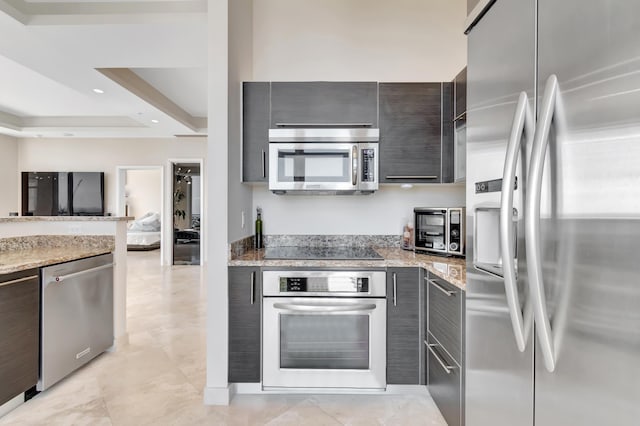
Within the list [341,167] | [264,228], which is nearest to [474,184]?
[341,167]

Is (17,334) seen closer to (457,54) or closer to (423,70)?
(423,70)

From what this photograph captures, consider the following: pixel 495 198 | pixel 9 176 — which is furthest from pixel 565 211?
pixel 9 176

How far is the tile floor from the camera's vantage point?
78.6 inches

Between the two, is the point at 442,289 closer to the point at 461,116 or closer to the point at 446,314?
the point at 446,314

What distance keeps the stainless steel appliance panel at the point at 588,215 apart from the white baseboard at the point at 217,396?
1838 mm

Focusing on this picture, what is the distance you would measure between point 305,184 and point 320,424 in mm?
1513

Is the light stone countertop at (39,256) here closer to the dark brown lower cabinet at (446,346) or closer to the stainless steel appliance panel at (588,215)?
the dark brown lower cabinet at (446,346)

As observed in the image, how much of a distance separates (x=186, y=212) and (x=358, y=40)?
5553 mm

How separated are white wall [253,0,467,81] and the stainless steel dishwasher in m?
2.11

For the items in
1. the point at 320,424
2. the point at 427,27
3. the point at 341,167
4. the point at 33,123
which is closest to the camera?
the point at 320,424

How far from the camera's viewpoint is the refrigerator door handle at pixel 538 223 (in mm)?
773

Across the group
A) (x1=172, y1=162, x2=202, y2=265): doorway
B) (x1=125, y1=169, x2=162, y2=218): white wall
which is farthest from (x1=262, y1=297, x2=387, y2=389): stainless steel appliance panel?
(x1=125, y1=169, x2=162, y2=218): white wall

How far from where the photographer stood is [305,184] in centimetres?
244

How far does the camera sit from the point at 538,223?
0.79 m
